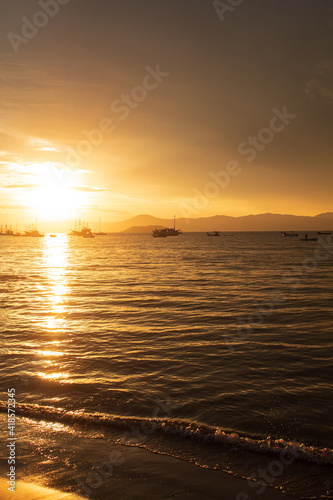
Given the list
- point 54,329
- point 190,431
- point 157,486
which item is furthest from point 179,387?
point 54,329

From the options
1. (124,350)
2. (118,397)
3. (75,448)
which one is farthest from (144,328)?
(75,448)

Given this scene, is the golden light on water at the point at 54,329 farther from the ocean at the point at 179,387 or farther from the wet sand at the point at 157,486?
the wet sand at the point at 157,486

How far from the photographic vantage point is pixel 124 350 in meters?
12.5

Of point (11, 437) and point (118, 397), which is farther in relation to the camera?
point (118, 397)

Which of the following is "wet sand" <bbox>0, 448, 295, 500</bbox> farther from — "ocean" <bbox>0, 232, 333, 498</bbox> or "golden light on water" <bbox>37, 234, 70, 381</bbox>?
"golden light on water" <bbox>37, 234, 70, 381</bbox>

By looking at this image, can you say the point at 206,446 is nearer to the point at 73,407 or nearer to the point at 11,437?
the point at 73,407

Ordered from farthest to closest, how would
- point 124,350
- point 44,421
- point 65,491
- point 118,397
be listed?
1. point 124,350
2. point 118,397
3. point 44,421
4. point 65,491

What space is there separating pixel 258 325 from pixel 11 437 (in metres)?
12.7

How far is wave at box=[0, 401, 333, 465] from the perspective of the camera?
6262 mm

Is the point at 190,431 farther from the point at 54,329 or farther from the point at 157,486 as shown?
the point at 54,329

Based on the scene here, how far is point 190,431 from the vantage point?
22.6 feet

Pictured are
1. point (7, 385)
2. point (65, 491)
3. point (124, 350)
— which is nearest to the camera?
point (65, 491)

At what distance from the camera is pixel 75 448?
6242 mm

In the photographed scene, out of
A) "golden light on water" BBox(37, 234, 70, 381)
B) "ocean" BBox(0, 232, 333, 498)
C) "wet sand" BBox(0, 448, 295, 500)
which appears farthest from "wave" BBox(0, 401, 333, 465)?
"golden light on water" BBox(37, 234, 70, 381)
